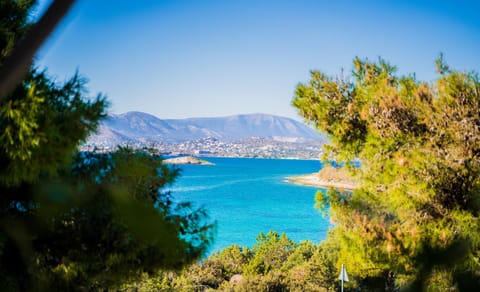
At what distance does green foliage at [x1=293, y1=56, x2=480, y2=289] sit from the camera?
20.0 feet

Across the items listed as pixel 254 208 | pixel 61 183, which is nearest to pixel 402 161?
pixel 61 183

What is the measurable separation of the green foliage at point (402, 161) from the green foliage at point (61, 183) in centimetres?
215

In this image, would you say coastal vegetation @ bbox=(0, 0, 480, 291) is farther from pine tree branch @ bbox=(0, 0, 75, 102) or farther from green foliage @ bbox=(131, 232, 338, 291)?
green foliage @ bbox=(131, 232, 338, 291)

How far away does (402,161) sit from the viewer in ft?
20.3

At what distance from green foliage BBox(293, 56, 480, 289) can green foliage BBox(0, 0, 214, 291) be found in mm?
2146

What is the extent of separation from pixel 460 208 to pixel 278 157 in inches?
6984

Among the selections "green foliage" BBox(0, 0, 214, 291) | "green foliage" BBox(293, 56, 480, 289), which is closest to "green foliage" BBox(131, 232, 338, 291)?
"green foliage" BBox(293, 56, 480, 289)

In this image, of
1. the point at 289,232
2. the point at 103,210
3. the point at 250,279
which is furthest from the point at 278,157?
the point at 103,210

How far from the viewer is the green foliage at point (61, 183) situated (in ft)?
12.1

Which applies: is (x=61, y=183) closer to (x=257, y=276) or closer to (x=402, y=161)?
(x=402, y=161)

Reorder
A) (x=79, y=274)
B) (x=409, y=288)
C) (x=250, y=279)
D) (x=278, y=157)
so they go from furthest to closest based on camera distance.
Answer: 1. (x=278, y=157)
2. (x=250, y=279)
3. (x=79, y=274)
4. (x=409, y=288)

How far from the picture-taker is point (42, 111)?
12.5 ft

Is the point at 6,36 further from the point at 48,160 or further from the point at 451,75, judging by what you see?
the point at 451,75

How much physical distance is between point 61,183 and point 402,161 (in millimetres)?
4488
